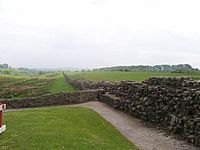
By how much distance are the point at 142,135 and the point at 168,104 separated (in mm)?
2663

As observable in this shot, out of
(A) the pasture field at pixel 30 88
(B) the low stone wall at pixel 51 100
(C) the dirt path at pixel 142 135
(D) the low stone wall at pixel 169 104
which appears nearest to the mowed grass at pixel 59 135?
(C) the dirt path at pixel 142 135

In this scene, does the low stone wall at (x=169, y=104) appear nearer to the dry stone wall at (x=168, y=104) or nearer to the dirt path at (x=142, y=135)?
the dry stone wall at (x=168, y=104)

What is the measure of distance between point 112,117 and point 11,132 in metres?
9.19

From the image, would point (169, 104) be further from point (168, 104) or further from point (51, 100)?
point (51, 100)

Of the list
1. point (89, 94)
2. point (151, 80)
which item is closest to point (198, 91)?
point (151, 80)

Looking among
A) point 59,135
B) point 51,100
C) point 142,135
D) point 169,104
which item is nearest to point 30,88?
point 51,100

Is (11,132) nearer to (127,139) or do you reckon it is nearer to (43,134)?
(43,134)

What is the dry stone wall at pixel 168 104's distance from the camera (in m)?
14.7

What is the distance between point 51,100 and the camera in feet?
103

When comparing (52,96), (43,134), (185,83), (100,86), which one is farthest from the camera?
(100,86)

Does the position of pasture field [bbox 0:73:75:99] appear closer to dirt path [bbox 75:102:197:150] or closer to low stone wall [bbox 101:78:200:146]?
low stone wall [bbox 101:78:200:146]

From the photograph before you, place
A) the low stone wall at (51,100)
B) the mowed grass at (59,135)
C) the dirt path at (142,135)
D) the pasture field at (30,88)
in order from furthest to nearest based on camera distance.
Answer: the pasture field at (30,88) → the low stone wall at (51,100) → the dirt path at (142,135) → the mowed grass at (59,135)

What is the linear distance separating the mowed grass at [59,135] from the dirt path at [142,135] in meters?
0.68

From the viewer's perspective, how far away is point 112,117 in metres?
21.8
